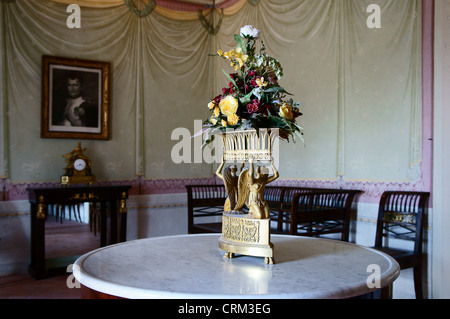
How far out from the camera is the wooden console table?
16.3 ft

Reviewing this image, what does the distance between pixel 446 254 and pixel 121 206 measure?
402 centimetres

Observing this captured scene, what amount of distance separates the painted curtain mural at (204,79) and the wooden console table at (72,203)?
54 centimetres

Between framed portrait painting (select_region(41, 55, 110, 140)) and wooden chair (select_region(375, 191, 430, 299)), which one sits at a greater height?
framed portrait painting (select_region(41, 55, 110, 140))

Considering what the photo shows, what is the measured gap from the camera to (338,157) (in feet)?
15.6

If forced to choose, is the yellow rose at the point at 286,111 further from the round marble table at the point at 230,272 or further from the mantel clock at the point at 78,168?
the mantel clock at the point at 78,168

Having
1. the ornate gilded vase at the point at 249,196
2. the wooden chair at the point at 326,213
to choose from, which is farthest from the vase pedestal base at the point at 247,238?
the wooden chair at the point at 326,213

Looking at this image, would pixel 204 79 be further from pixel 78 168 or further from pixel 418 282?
pixel 418 282

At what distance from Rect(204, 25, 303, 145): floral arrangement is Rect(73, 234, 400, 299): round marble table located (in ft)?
2.00

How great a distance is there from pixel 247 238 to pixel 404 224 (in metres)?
2.62

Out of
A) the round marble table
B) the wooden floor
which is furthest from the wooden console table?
the round marble table

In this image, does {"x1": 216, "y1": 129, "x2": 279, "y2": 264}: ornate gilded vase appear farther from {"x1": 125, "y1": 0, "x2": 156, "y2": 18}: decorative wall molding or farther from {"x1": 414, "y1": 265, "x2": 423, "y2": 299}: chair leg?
{"x1": 125, "y1": 0, "x2": 156, "y2": 18}: decorative wall molding

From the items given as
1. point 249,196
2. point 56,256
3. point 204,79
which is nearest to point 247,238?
point 249,196
